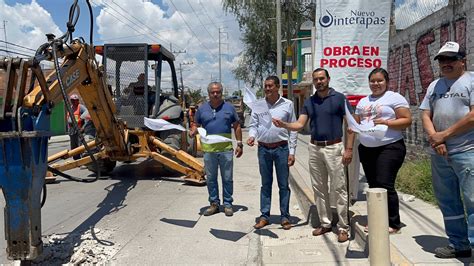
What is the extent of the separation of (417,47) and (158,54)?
5.61 metres

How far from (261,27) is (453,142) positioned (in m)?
26.4

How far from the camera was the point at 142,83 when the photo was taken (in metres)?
9.66

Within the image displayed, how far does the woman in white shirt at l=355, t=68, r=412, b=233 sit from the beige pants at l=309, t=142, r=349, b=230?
1.03 feet

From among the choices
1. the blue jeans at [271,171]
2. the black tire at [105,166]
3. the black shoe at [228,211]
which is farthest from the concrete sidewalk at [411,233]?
the black tire at [105,166]

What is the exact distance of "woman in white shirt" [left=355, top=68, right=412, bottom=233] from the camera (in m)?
4.46

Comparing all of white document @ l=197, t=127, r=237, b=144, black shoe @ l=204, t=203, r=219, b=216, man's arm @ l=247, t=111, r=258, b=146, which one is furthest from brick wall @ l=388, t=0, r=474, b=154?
black shoe @ l=204, t=203, r=219, b=216

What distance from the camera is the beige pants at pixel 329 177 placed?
4844mm

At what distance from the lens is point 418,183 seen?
21.2 feet

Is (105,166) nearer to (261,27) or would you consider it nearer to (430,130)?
(430,130)

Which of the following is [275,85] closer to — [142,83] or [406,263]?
[406,263]

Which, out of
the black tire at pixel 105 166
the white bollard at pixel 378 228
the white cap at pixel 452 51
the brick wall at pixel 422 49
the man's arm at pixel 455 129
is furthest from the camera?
the black tire at pixel 105 166

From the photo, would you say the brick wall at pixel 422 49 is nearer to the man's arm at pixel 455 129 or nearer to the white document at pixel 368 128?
the white document at pixel 368 128

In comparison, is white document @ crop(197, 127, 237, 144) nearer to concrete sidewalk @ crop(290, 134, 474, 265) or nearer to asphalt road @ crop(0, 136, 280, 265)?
asphalt road @ crop(0, 136, 280, 265)

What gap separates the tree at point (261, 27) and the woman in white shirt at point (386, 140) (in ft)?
74.4
